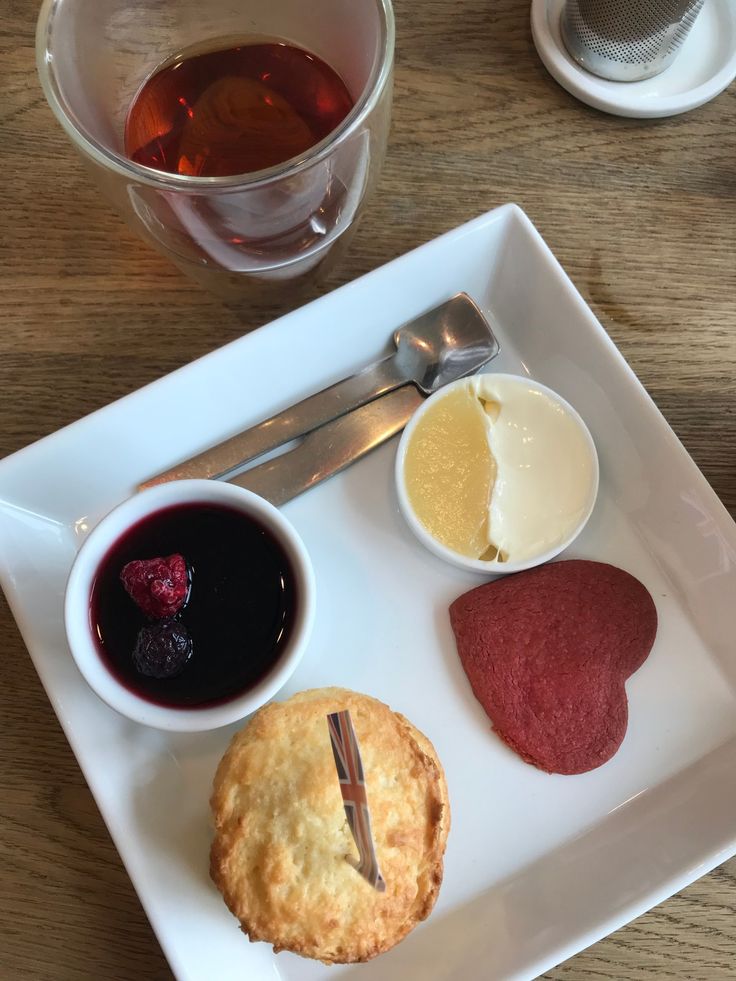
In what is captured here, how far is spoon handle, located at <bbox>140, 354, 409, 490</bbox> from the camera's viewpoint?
1024 mm

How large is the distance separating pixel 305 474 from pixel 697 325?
0.57 metres

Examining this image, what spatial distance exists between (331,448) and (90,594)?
0.33 metres

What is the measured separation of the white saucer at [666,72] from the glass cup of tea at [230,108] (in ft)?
1.31

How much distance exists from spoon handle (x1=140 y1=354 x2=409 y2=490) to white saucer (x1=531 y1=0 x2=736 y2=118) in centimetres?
49

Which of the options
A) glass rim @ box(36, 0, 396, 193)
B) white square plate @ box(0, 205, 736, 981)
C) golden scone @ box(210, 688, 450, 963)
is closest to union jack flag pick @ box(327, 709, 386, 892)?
golden scone @ box(210, 688, 450, 963)

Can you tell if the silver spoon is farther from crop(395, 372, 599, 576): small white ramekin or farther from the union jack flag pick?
the union jack flag pick

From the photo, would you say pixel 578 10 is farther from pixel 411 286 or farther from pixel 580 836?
pixel 580 836

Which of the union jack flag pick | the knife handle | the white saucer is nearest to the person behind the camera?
the union jack flag pick

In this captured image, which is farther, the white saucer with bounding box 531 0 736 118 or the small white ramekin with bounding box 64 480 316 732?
the white saucer with bounding box 531 0 736 118

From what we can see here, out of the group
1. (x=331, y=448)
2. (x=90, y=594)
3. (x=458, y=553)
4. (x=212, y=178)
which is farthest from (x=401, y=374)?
(x=90, y=594)

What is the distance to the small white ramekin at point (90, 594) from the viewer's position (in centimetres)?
87

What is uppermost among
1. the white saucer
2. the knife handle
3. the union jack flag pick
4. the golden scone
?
the white saucer

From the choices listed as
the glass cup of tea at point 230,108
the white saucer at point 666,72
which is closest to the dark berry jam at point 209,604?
the glass cup of tea at point 230,108

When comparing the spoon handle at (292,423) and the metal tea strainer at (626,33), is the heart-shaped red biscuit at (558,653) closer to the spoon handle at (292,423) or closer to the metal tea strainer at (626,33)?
Result: the spoon handle at (292,423)
